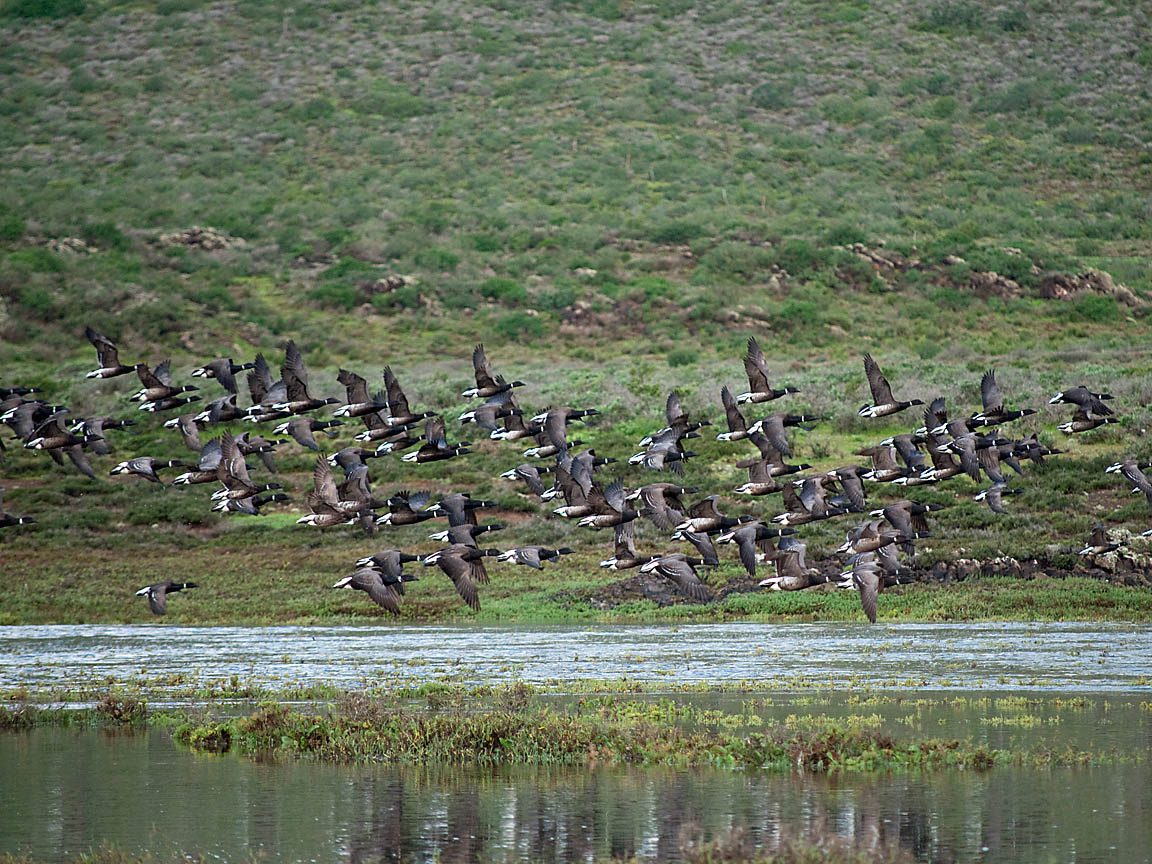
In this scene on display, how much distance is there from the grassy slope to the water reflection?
16.4 m

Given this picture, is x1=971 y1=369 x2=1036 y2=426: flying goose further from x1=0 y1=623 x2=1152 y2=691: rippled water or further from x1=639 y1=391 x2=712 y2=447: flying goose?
x1=639 y1=391 x2=712 y2=447: flying goose

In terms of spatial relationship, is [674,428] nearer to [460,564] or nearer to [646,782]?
[460,564]

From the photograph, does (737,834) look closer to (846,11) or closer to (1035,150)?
(1035,150)

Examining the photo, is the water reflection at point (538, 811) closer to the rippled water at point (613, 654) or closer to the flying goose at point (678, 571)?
the flying goose at point (678, 571)

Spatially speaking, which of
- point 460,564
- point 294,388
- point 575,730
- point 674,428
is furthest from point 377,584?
point 674,428

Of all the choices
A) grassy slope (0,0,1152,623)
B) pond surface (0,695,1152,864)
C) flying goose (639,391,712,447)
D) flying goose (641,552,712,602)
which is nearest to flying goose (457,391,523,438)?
flying goose (639,391,712,447)

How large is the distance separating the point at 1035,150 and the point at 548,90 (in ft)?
89.0

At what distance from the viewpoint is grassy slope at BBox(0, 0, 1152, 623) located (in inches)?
1777

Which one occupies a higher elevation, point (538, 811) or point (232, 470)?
point (232, 470)

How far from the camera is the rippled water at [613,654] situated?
28.2 metres

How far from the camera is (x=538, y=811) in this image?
18.8m

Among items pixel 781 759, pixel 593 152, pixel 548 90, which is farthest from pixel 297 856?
pixel 548 90

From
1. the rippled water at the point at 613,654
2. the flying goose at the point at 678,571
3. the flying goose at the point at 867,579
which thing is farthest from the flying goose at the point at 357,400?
the flying goose at the point at 867,579

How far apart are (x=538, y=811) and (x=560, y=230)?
68.4 metres
